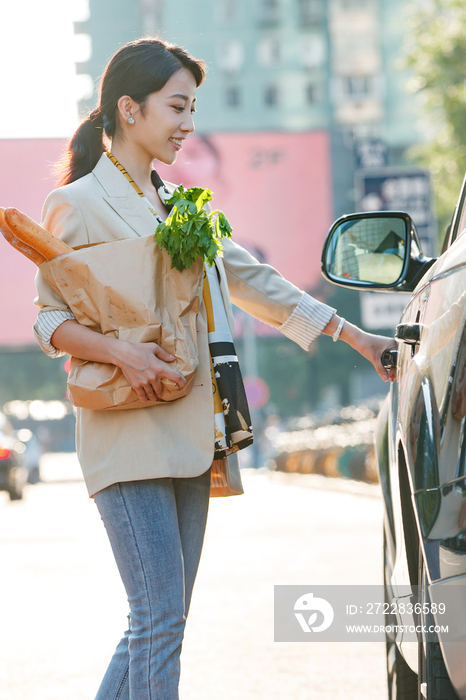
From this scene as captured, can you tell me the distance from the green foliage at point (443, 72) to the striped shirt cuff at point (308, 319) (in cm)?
2240

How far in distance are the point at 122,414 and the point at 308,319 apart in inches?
25.7

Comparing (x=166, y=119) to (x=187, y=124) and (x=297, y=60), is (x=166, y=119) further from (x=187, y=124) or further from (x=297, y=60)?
(x=297, y=60)

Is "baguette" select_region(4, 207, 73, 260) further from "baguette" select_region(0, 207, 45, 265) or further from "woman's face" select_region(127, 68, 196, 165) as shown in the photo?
"woman's face" select_region(127, 68, 196, 165)

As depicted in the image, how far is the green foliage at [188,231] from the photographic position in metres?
2.50

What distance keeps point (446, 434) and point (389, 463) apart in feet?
3.25

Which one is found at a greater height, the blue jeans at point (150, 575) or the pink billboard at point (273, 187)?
the blue jeans at point (150, 575)

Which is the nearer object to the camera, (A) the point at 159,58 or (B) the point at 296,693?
(A) the point at 159,58

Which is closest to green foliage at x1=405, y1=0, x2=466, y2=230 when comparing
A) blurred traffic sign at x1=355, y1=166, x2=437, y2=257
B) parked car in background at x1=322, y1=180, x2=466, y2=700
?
blurred traffic sign at x1=355, y1=166, x2=437, y2=257

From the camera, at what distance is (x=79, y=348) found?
8.34ft

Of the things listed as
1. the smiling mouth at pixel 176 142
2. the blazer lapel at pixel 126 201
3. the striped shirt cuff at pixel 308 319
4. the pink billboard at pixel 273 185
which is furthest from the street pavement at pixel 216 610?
the pink billboard at pixel 273 185

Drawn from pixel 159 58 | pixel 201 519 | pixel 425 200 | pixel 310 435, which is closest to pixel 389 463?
pixel 201 519

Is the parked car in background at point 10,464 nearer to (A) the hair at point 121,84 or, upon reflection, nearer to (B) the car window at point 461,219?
(A) the hair at point 121,84

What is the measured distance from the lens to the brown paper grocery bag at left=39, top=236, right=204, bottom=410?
2.52 metres

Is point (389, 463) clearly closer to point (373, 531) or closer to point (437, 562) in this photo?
point (437, 562)
